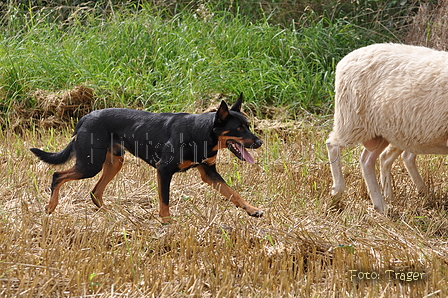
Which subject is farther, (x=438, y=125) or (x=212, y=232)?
(x=438, y=125)

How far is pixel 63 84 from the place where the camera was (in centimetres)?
732

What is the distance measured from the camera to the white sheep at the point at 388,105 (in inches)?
162

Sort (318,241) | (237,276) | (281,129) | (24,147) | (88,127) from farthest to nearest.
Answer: (281,129) → (24,147) → (88,127) → (318,241) → (237,276)

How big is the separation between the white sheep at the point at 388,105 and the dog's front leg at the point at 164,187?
1.47 m

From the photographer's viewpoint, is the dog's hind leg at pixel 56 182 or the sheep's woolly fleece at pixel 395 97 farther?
the sheep's woolly fleece at pixel 395 97

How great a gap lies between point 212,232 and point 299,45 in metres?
4.48

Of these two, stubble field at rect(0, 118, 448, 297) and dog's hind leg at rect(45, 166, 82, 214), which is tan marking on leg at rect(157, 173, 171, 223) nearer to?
stubble field at rect(0, 118, 448, 297)

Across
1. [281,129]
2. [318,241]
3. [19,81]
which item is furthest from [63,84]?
[318,241]

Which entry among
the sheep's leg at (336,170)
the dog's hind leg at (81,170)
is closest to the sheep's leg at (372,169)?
the sheep's leg at (336,170)

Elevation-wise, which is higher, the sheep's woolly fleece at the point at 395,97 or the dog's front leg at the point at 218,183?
the sheep's woolly fleece at the point at 395,97

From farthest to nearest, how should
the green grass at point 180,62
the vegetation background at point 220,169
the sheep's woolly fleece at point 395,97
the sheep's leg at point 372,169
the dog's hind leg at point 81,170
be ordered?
the green grass at point 180,62 < the sheep's leg at point 372,169 < the sheep's woolly fleece at point 395,97 < the dog's hind leg at point 81,170 < the vegetation background at point 220,169

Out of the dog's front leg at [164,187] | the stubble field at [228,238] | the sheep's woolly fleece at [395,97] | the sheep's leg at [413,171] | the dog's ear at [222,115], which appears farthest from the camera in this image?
the sheep's leg at [413,171]

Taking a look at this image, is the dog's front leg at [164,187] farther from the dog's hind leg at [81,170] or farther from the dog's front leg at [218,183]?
the dog's hind leg at [81,170]

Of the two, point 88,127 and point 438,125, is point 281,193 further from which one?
point 88,127
